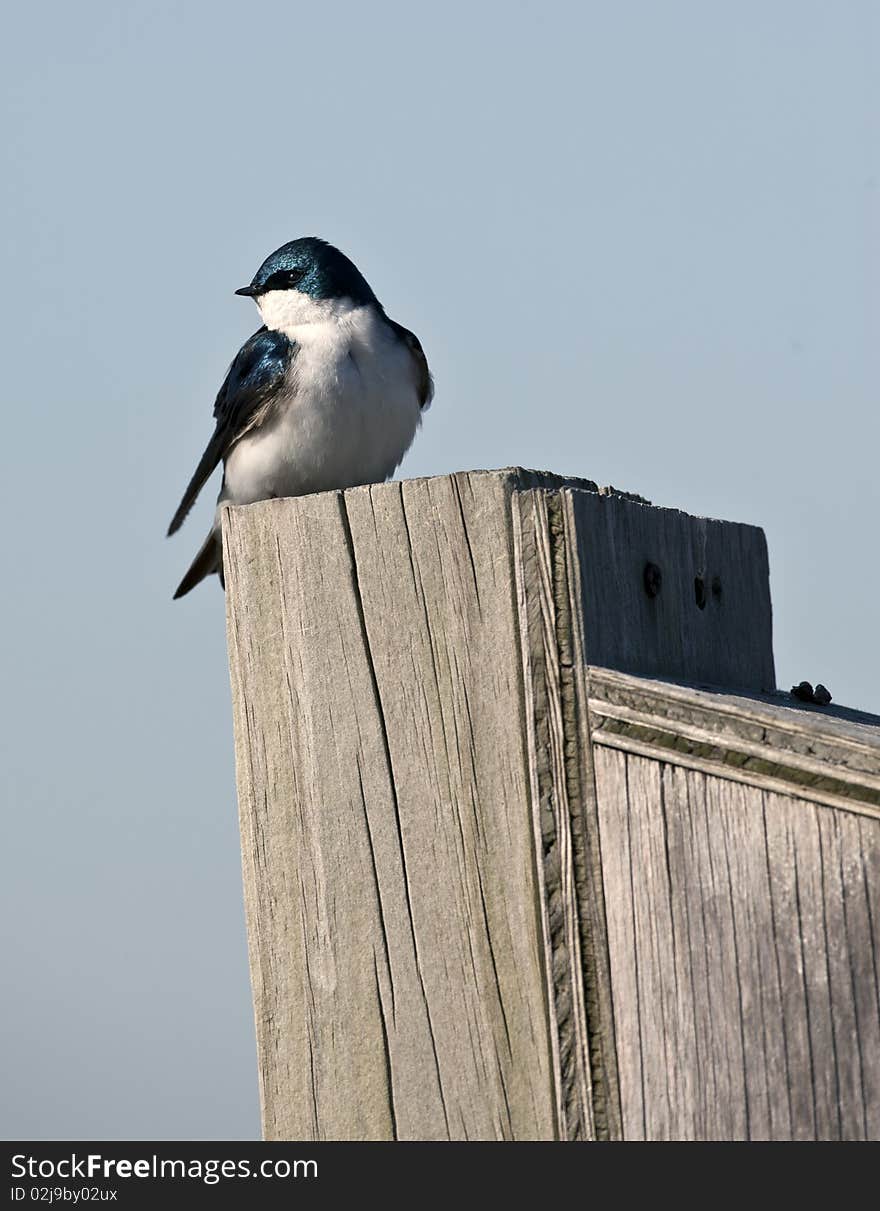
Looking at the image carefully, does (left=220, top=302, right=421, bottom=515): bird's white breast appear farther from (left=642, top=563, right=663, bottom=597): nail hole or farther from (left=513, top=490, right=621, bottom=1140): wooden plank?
(left=513, top=490, right=621, bottom=1140): wooden plank

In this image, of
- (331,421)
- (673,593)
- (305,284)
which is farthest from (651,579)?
(305,284)

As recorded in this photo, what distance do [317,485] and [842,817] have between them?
8.46 feet

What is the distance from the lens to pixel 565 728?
2.54 metres

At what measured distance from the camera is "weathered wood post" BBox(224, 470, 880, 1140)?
2391 millimetres

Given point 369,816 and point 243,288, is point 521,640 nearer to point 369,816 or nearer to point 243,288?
point 369,816

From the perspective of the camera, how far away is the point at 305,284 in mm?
5078

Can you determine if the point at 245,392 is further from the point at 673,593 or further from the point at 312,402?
the point at 673,593

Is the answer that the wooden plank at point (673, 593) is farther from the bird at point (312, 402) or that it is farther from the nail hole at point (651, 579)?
the bird at point (312, 402)

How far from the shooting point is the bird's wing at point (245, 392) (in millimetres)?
4637

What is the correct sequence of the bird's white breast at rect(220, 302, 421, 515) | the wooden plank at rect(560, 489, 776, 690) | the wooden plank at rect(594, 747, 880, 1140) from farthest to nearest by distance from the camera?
the bird's white breast at rect(220, 302, 421, 515) → the wooden plank at rect(560, 489, 776, 690) → the wooden plank at rect(594, 747, 880, 1140)

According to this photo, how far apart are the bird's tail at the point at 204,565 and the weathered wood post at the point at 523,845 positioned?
1833 mm

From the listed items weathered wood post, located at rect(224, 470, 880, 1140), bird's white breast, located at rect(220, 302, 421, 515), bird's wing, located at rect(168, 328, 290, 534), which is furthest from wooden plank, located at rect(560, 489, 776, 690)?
bird's wing, located at rect(168, 328, 290, 534)

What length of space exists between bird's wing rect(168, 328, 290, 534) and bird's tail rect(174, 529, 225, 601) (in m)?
0.17
